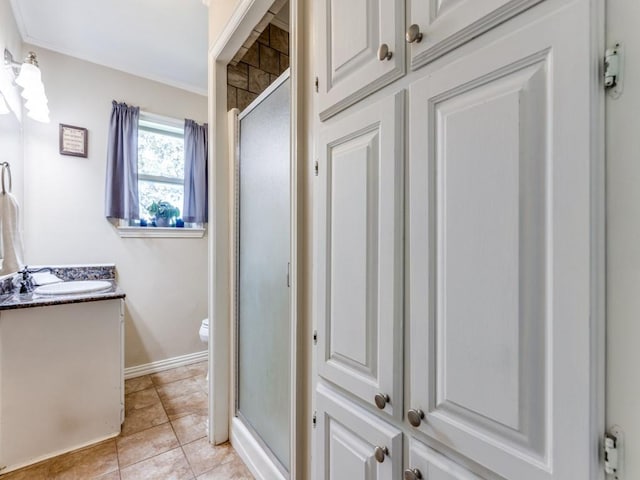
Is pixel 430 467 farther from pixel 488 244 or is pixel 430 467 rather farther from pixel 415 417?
pixel 488 244

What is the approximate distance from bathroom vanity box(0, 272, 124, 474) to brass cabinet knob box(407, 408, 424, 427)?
1939 millimetres

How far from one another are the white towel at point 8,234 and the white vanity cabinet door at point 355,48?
1.90 meters

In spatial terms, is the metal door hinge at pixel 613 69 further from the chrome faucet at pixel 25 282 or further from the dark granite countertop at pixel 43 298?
the chrome faucet at pixel 25 282

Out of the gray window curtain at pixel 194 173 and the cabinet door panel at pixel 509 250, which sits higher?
the gray window curtain at pixel 194 173

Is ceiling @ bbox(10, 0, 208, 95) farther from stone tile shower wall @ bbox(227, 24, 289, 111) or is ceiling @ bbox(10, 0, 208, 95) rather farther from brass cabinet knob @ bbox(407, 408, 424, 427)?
brass cabinet knob @ bbox(407, 408, 424, 427)

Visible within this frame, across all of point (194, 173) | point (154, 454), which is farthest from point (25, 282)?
point (194, 173)

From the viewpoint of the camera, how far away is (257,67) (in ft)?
6.59

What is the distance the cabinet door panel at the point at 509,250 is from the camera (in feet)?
1.43

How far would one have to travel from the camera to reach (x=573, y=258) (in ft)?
1.44

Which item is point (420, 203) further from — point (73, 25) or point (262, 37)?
point (73, 25)

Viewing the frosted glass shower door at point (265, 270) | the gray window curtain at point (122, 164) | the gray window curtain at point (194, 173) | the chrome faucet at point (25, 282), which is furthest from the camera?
the gray window curtain at point (194, 173)

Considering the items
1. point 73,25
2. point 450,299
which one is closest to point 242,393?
A: point 450,299

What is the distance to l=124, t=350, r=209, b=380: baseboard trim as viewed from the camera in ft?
8.99

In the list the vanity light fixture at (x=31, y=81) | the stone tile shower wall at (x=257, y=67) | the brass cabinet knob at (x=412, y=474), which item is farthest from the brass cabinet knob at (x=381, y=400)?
the vanity light fixture at (x=31, y=81)
